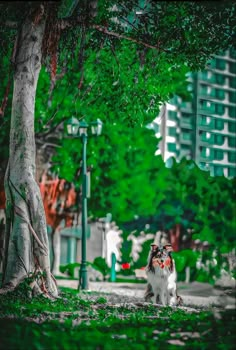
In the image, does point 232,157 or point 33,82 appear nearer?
point 33,82

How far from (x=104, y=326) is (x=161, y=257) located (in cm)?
590

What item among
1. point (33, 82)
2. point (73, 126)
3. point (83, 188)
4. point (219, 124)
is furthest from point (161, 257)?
point (73, 126)

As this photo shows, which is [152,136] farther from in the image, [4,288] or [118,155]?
[4,288]

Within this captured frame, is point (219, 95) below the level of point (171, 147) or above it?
below

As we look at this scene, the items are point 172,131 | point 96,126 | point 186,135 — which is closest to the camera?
point 96,126

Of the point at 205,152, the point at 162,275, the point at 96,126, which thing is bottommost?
the point at 162,275

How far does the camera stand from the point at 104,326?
12836mm

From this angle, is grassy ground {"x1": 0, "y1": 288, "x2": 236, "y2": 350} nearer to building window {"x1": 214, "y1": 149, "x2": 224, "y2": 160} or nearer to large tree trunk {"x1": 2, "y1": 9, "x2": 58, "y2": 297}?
large tree trunk {"x1": 2, "y1": 9, "x2": 58, "y2": 297}

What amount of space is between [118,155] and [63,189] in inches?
115

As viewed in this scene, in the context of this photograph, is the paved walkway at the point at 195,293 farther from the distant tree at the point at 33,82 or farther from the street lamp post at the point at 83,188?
the distant tree at the point at 33,82

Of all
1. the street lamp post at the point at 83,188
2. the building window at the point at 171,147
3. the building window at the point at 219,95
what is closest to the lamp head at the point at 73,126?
the street lamp post at the point at 83,188

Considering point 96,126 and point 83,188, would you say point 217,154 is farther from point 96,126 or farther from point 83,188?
point 96,126

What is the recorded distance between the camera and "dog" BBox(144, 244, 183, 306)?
18609mm

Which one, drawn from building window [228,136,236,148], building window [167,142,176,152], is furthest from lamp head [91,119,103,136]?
building window [167,142,176,152]
